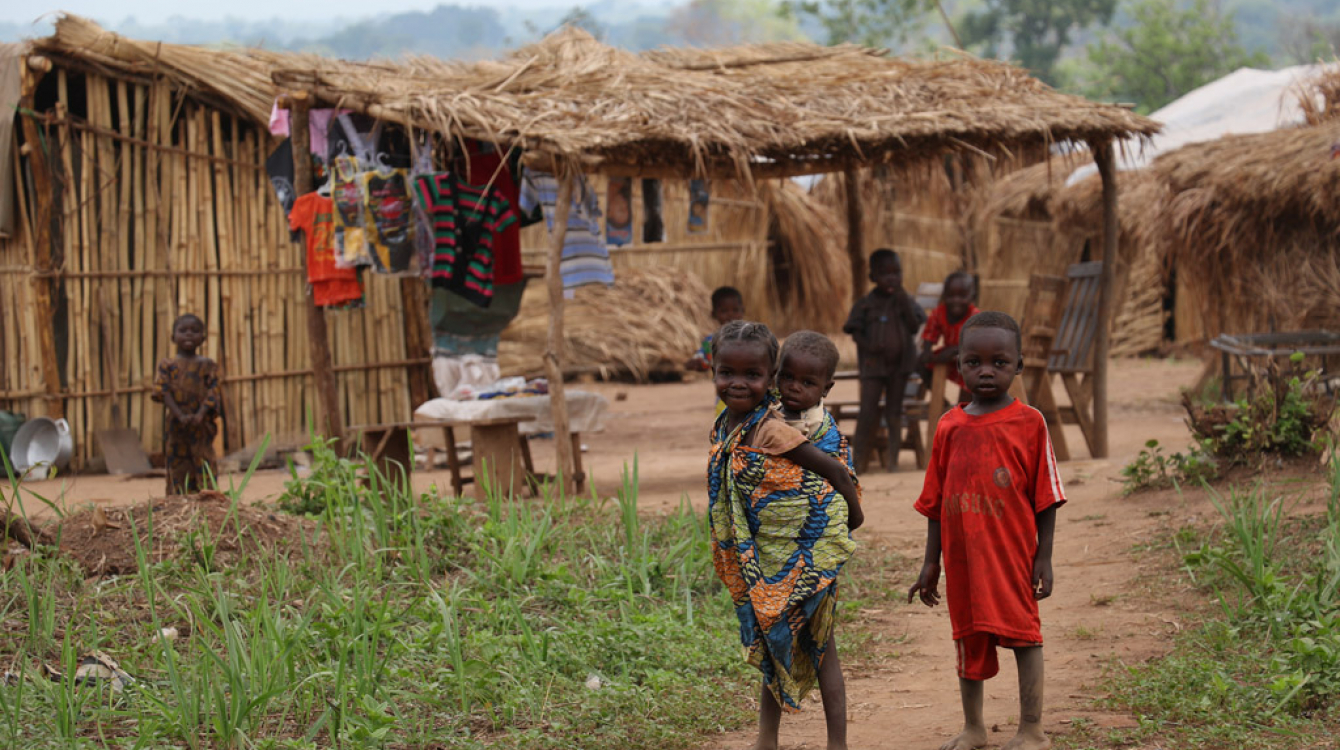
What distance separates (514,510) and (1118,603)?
92.2 inches

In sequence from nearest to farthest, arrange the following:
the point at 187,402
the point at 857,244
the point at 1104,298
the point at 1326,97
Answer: the point at 187,402 → the point at 1104,298 → the point at 857,244 → the point at 1326,97

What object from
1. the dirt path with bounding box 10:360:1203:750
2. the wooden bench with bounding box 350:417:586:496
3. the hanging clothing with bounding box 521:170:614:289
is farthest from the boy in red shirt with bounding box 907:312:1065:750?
the hanging clothing with bounding box 521:170:614:289

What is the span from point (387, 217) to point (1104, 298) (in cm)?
491

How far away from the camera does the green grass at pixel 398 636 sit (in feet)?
10.6

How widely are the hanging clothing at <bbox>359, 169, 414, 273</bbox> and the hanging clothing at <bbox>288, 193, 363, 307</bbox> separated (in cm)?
23

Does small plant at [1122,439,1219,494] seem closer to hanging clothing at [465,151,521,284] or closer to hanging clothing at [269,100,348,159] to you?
hanging clothing at [465,151,521,284]

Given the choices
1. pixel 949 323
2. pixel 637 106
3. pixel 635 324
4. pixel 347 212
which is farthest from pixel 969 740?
pixel 635 324

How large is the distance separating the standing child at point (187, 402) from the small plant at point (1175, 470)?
4929 mm

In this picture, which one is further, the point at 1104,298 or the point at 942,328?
the point at 1104,298

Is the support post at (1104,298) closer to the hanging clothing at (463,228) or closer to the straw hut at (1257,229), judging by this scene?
the straw hut at (1257,229)

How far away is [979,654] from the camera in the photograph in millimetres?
3100

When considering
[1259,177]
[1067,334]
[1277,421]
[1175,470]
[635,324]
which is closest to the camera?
[1277,421]

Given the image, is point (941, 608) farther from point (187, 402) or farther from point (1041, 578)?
point (187, 402)

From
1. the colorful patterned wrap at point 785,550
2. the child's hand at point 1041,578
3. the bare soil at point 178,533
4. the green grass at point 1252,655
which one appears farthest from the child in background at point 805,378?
the bare soil at point 178,533
